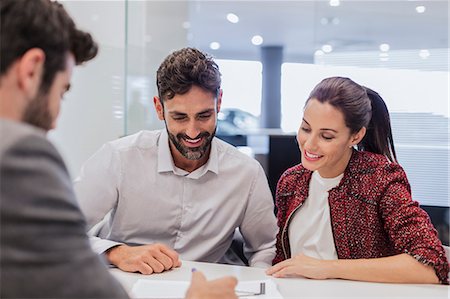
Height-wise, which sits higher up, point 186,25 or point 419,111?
point 186,25

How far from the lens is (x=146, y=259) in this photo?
60.0 inches

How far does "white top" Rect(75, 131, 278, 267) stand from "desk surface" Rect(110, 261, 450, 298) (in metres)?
0.35

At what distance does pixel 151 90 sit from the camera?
3.26 m

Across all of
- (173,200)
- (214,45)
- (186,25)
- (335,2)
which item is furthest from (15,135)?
(214,45)

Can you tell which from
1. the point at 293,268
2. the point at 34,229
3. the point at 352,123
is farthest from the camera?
the point at 352,123

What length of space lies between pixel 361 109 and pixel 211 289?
2.93 ft

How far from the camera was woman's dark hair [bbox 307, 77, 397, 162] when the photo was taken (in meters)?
1.69

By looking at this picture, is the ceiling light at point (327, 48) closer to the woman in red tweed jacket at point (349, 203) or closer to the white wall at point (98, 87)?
the white wall at point (98, 87)

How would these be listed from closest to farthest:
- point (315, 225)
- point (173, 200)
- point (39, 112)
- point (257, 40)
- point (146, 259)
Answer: point (39, 112)
point (146, 259)
point (315, 225)
point (173, 200)
point (257, 40)

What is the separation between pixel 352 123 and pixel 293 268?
0.51 meters

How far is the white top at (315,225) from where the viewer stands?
1749 millimetres

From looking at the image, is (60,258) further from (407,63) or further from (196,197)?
(407,63)

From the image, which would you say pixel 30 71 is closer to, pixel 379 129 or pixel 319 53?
pixel 379 129

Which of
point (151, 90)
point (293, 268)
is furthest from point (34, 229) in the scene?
point (151, 90)
